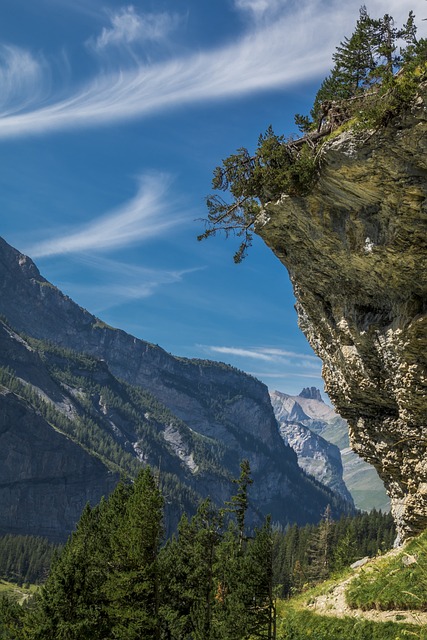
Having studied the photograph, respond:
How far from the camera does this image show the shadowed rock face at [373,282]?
22203 millimetres

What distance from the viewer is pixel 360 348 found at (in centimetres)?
3141

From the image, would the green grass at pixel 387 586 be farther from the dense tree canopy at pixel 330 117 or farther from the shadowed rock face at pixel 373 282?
the dense tree canopy at pixel 330 117

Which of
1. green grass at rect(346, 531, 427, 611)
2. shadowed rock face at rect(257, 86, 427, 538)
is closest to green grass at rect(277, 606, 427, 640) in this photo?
green grass at rect(346, 531, 427, 611)

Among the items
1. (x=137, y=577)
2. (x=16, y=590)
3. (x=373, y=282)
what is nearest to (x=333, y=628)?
(x=137, y=577)

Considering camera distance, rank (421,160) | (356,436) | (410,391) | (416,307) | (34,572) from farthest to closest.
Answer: (34,572)
(356,436)
(410,391)
(416,307)
(421,160)

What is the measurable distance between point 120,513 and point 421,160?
3281 centimetres

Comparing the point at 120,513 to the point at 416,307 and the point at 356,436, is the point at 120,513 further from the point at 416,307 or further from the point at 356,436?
the point at 416,307

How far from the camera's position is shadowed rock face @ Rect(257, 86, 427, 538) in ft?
72.8

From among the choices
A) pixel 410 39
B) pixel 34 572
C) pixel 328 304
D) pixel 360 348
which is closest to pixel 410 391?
pixel 360 348

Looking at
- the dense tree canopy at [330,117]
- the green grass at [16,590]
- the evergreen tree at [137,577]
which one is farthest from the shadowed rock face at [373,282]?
the green grass at [16,590]

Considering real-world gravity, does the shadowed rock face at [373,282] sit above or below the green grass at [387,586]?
above

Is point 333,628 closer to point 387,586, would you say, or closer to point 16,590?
point 387,586

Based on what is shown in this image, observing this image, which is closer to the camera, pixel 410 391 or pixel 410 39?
pixel 410 39

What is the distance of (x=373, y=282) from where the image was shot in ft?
93.7
